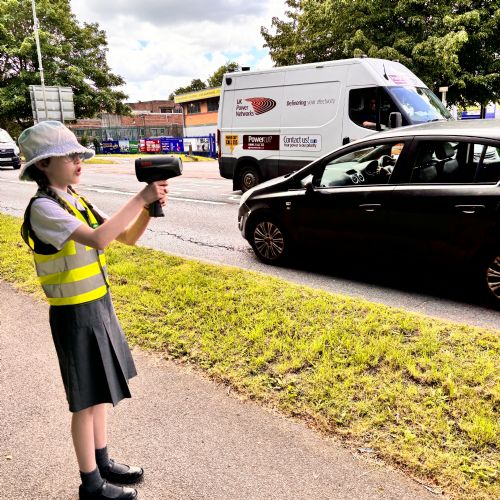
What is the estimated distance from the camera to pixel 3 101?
31094mm

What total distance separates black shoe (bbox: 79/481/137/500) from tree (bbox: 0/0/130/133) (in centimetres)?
3419

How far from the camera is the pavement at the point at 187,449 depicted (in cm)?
227

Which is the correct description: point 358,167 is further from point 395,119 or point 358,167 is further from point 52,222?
point 52,222

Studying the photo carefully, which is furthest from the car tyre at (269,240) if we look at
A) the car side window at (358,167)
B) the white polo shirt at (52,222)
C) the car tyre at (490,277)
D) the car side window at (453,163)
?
the white polo shirt at (52,222)

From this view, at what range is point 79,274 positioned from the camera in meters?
2.00

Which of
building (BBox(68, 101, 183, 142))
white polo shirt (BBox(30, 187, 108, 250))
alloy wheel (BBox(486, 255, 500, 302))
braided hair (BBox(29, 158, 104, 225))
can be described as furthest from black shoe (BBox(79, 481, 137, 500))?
building (BBox(68, 101, 183, 142))

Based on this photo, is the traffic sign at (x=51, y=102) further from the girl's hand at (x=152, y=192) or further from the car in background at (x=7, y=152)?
the girl's hand at (x=152, y=192)

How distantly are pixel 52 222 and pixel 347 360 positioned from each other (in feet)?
7.29

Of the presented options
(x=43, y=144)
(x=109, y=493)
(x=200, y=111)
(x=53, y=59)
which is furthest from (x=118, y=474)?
(x=200, y=111)

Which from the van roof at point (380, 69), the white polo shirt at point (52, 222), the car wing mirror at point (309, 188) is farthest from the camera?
the van roof at point (380, 69)

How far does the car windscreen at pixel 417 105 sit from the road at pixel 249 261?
3894 millimetres

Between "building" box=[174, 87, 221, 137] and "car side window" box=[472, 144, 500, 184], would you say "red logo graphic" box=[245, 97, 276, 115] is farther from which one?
"building" box=[174, 87, 221, 137]

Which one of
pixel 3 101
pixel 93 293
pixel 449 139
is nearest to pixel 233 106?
pixel 449 139

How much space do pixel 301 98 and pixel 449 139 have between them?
6.00m
